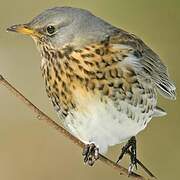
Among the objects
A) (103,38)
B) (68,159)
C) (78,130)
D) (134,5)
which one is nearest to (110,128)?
(78,130)

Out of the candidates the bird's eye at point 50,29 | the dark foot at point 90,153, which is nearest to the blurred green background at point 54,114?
the dark foot at point 90,153

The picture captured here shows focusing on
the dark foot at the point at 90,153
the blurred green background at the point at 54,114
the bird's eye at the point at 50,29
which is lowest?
the blurred green background at the point at 54,114

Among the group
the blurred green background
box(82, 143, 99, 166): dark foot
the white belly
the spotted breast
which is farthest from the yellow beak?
the blurred green background

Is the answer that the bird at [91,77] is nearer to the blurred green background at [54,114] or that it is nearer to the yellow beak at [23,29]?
the yellow beak at [23,29]

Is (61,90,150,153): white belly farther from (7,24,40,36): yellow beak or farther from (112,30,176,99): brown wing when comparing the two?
(7,24,40,36): yellow beak

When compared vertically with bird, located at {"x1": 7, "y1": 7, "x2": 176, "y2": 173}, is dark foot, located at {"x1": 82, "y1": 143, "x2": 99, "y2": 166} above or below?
below
